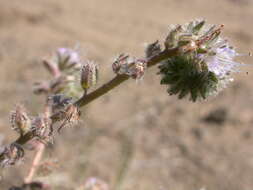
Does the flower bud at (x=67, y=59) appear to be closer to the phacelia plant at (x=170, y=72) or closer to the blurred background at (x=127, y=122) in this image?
the phacelia plant at (x=170, y=72)

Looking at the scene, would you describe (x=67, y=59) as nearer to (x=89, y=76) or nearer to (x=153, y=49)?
(x=89, y=76)

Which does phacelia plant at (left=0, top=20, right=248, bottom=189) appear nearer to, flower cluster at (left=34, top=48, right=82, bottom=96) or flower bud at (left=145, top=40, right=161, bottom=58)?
flower bud at (left=145, top=40, right=161, bottom=58)

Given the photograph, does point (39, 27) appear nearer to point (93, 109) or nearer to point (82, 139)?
point (93, 109)

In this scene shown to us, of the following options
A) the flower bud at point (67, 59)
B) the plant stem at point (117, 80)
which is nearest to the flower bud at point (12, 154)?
the plant stem at point (117, 80)

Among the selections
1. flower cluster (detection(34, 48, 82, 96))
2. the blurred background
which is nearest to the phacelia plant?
flower cluster (detection(34, 48, 82, 96))

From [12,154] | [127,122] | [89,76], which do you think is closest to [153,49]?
[89,76]

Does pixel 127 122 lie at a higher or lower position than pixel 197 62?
lower
